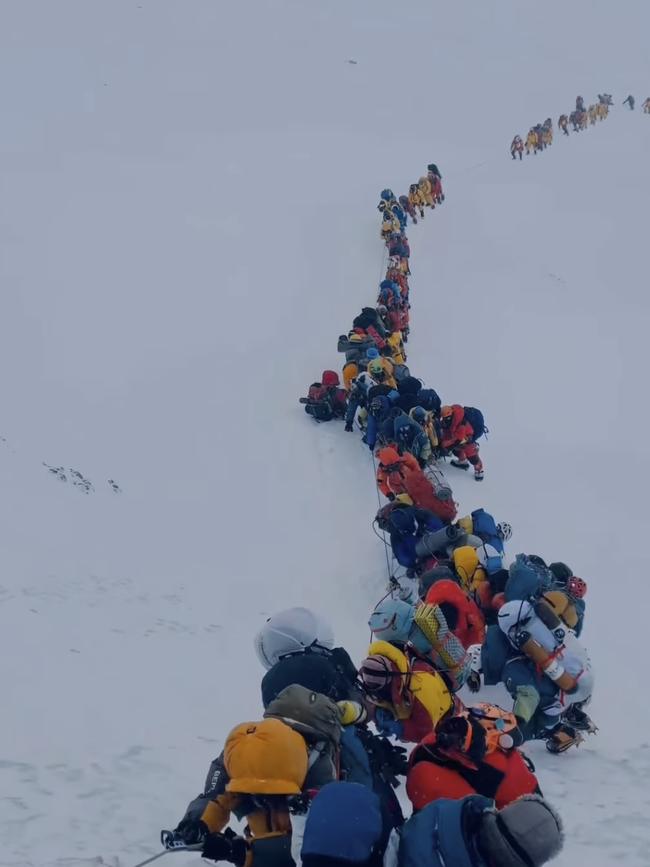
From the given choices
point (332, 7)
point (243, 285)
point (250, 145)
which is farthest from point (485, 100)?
point (243, 285)

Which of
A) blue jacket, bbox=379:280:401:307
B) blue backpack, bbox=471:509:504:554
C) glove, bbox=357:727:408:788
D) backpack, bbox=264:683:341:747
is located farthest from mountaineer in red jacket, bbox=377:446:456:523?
blue jacket, bbox=379:280:401:307

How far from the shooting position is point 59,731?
158 inches

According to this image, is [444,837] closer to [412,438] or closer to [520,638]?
[520,638]

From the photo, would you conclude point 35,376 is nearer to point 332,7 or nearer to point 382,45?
point 382,45

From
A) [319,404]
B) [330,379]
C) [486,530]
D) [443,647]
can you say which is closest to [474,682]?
[443,647]

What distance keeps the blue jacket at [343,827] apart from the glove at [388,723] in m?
1.70

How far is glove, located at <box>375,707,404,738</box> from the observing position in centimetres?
400

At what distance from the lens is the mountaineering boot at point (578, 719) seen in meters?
4.76

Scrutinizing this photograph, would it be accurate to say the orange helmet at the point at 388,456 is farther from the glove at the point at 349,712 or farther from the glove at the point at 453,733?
the glove at the point at 453,733

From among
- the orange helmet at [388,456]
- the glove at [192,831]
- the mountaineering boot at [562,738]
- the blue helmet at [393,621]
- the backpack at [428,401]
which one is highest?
the backpack at [428,401]

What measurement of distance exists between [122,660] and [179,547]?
1927 mm

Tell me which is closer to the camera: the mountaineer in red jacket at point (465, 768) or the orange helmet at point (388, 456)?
the mountaineer in red jacket at point (465, 768)

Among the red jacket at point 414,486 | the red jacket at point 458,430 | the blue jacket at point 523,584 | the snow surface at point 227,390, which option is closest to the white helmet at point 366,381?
the snow surface at point 227,390

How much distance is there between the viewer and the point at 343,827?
226 cm
